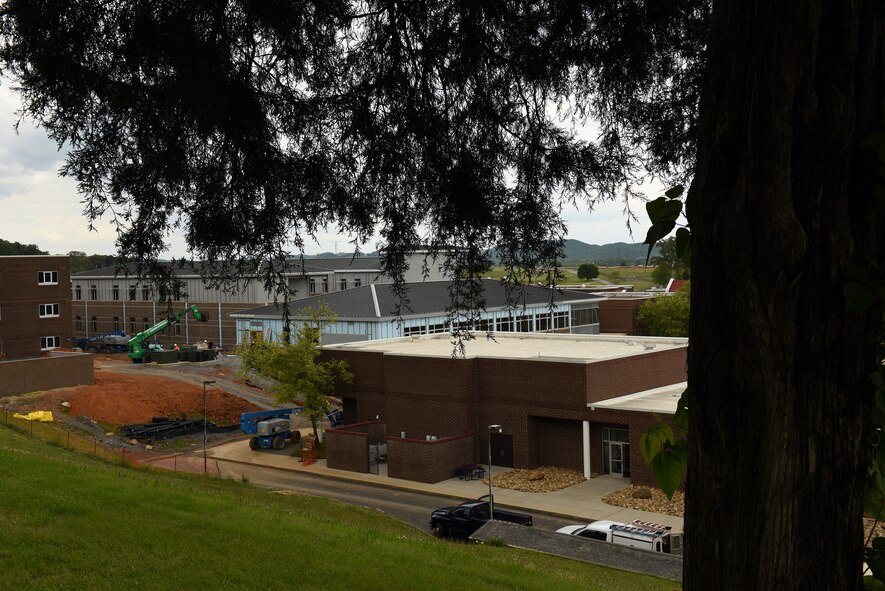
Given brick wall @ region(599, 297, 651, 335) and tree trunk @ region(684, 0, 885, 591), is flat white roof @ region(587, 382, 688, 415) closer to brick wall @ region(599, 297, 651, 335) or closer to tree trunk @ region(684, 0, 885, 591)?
tree trunk @ region(684, 0, 885, 591)

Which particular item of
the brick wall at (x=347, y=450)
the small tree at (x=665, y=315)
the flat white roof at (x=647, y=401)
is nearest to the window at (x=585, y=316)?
the small tree at (x=665, y=315)

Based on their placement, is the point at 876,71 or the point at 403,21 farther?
the point at 403,21

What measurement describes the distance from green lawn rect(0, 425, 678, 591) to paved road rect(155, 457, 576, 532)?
52.4 feet

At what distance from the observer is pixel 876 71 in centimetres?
278

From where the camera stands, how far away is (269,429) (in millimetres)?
44688

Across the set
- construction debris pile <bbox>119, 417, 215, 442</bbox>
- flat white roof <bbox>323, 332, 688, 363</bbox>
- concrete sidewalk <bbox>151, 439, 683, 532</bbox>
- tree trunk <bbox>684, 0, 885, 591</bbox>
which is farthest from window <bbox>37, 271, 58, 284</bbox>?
tree trunk <bbox>684, 0, 885, 591</bbox>

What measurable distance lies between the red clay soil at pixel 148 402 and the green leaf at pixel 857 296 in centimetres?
5205

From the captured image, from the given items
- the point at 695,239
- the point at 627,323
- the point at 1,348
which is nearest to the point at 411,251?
the point at 695,239

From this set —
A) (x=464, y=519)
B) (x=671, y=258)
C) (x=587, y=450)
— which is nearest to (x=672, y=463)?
(x=671, y=258)

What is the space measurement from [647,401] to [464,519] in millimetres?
11746

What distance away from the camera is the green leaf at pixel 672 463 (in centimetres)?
326

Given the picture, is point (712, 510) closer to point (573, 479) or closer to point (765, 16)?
point (765, 16)

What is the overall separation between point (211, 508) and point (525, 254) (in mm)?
7606

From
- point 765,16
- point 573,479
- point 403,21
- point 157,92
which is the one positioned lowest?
point 573,479
